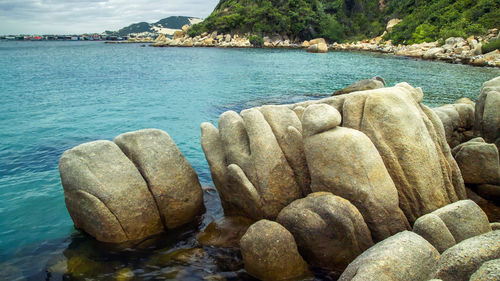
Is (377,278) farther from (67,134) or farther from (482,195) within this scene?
(67,134)

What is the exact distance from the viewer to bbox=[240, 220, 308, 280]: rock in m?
6.44

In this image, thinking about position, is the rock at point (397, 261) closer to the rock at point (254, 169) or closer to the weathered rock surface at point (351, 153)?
the weathered rock surface at point (351, 153)

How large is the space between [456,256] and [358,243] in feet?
8.95

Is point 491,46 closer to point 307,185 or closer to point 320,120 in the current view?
point 307,185

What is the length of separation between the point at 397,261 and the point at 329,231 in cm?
173

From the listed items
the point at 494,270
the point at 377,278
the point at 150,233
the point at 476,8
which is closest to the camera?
the point at 494,270

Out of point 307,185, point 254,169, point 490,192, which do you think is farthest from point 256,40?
point 254,169

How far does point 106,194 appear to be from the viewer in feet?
25.3

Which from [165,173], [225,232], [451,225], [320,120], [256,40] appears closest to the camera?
[451,225]

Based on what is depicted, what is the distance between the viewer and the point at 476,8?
66.4 metres

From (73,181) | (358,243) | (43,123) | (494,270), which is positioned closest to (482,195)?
(358,243)

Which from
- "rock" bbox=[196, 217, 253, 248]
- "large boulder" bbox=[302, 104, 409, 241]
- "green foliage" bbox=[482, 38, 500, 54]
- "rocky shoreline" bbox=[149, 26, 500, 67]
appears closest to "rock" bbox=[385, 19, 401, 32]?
"rocky shoreline" bbox=[149, 26, 500, 67]

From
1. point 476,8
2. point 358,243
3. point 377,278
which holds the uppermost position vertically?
point 476,8

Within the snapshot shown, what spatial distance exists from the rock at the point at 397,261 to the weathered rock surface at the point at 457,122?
8132 mm
